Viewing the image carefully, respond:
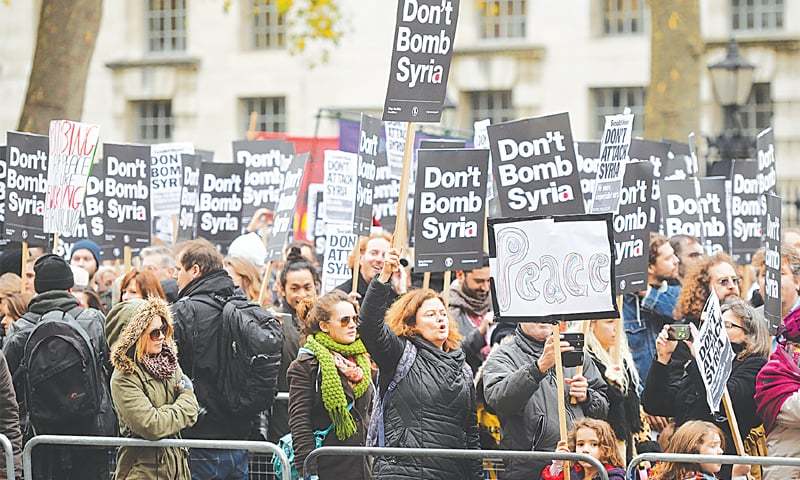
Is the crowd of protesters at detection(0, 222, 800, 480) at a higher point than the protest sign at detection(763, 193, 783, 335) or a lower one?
lower

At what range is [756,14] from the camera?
3203 cm

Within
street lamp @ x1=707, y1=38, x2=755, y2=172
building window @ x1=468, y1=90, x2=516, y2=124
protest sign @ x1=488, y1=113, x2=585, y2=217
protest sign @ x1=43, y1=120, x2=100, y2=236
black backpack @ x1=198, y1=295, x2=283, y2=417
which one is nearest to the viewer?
black backpack @ x1=198, y1=295, x2=283, y2=417

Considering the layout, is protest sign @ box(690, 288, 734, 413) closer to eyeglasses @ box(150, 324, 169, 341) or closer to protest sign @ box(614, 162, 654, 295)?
protest sign @ box(614, 162, 654, 295)

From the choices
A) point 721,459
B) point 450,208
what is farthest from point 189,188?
point 721,459

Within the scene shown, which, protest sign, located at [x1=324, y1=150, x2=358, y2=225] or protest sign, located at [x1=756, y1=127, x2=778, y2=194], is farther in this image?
protest sign, located at [x1=324, y1=150, x2=358, y2=225]

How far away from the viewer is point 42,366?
30.3ft

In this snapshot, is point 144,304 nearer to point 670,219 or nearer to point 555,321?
point 555,321

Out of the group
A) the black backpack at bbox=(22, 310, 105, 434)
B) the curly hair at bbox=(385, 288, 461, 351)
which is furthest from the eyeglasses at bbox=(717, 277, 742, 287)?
the black backpack at bbox=(22, 310, 105, 434)

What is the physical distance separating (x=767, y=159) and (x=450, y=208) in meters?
2.48

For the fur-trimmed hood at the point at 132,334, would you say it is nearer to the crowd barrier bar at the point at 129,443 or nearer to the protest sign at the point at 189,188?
the crowd barrier bar at the point at 129,443

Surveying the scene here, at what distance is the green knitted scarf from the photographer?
8883 millimetres

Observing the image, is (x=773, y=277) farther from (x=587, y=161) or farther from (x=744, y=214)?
(x=587, y=161)

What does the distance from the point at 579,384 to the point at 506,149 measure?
1.65 metres

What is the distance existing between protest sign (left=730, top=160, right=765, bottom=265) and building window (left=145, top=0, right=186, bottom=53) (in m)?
23.7
